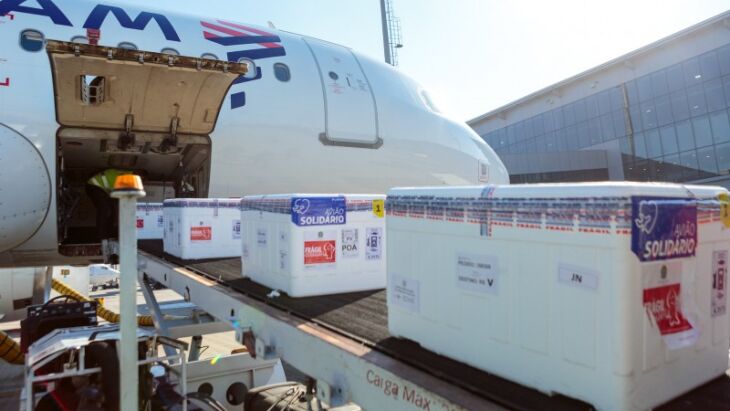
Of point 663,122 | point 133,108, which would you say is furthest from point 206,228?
point 663,122

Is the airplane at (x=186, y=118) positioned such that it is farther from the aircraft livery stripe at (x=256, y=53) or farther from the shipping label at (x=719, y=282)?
the shipping label at (x=719, y=282)

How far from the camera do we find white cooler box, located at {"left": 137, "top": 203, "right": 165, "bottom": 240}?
987cm

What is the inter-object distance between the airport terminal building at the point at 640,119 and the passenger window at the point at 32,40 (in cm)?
3167

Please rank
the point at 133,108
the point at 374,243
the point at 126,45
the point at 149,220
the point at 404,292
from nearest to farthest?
the point at 404,292, the point at 374,243, the point at 126,45, the point at 133,108, the point at 149,220

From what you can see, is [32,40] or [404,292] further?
[32,40]

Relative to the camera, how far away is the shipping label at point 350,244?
403 centimetres

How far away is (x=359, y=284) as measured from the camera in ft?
13.5

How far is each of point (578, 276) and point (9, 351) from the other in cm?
963

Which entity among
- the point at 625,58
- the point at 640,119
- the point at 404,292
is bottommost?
Answer: the point at 404,292

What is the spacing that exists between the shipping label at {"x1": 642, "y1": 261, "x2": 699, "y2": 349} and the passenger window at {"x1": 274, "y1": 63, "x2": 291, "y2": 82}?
6.81 metres

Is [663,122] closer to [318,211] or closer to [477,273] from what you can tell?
[318,211]

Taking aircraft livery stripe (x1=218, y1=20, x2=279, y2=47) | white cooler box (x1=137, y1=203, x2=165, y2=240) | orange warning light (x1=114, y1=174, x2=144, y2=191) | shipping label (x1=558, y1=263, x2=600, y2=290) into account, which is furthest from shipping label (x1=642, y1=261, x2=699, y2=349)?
white cooler box (x1=137, y1=203, x2=165, y2=240)

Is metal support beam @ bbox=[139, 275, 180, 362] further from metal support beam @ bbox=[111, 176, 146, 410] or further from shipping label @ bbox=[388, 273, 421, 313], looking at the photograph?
shipping label @ bbox=[388, 273, 421, 313]

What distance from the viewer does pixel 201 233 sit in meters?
6.35
